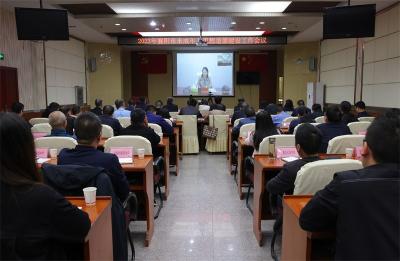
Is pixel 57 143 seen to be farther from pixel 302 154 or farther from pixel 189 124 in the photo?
pixel 189 124

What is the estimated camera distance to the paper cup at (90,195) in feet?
6.19

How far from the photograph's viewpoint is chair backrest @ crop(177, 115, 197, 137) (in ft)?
24.1

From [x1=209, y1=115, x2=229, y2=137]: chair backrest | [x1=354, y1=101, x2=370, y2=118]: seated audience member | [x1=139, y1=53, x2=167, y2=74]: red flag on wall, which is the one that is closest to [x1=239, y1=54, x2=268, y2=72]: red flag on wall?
[x1=139, y1=53, x2=167, y2=74]: red flag on wall

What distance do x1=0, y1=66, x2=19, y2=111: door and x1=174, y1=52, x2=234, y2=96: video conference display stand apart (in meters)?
7.29

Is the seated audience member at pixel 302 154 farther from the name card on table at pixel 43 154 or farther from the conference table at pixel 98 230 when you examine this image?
the name card on table at pixel 43 154

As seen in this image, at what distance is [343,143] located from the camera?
11.6ft

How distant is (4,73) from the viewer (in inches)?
265

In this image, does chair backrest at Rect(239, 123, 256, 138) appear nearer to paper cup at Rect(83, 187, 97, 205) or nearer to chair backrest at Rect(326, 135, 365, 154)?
chair backrest at Rect(326, 135, 365, 154)

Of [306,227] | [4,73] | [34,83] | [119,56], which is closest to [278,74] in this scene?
[119,56]

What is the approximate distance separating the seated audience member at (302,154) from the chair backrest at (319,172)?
266 millimetres

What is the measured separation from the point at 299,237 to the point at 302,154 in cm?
75

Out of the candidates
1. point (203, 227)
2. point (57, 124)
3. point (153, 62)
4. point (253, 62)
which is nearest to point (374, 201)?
point (203, 227)

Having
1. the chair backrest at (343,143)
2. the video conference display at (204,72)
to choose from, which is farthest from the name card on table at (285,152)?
the video conference display at (204,72)

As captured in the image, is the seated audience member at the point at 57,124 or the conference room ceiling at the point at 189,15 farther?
the conference room ceiling at the point at 189,15
